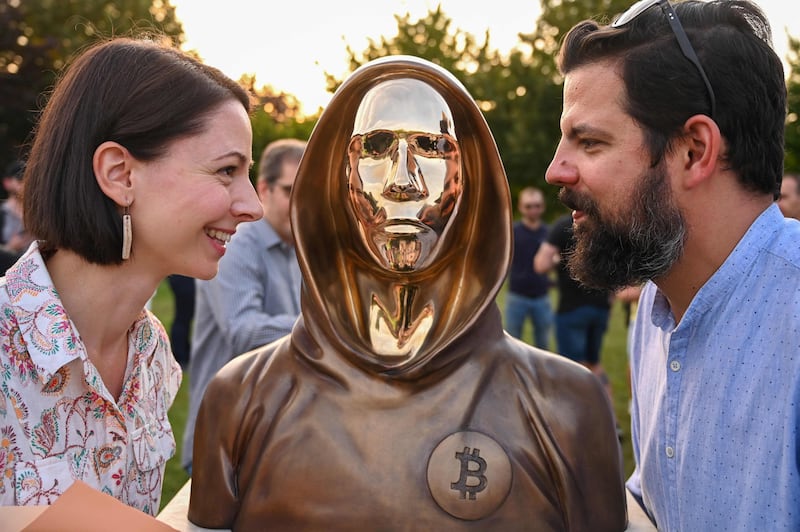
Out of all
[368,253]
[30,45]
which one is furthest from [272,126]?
[368,253]

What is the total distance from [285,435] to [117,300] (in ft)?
1.88

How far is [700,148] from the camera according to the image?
2.19 metres

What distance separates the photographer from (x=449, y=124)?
2312 mm

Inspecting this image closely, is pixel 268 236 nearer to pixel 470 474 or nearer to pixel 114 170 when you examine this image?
pixel 114 170

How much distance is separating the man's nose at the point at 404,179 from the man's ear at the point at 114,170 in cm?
65

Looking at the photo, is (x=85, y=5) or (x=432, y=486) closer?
(x=432, y=486)

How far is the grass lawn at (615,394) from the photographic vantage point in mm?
6586

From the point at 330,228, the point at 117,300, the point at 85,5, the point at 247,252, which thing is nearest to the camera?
the point at 117,300

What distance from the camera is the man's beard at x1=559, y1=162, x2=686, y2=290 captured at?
2199 mm

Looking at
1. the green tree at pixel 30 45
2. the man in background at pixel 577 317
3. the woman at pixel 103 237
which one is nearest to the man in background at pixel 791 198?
the man in background at pixel 577 317

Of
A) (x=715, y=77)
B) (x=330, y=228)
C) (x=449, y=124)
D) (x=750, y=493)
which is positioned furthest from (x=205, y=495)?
(x=715, y=77)

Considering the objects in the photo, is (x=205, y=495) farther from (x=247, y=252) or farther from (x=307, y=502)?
(x=247, y=252)

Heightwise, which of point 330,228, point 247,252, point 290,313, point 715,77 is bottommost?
point 290,313

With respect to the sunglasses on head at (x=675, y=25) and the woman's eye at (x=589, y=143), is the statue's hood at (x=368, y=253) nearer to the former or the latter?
the woman's eye at (x=589, y=143)
